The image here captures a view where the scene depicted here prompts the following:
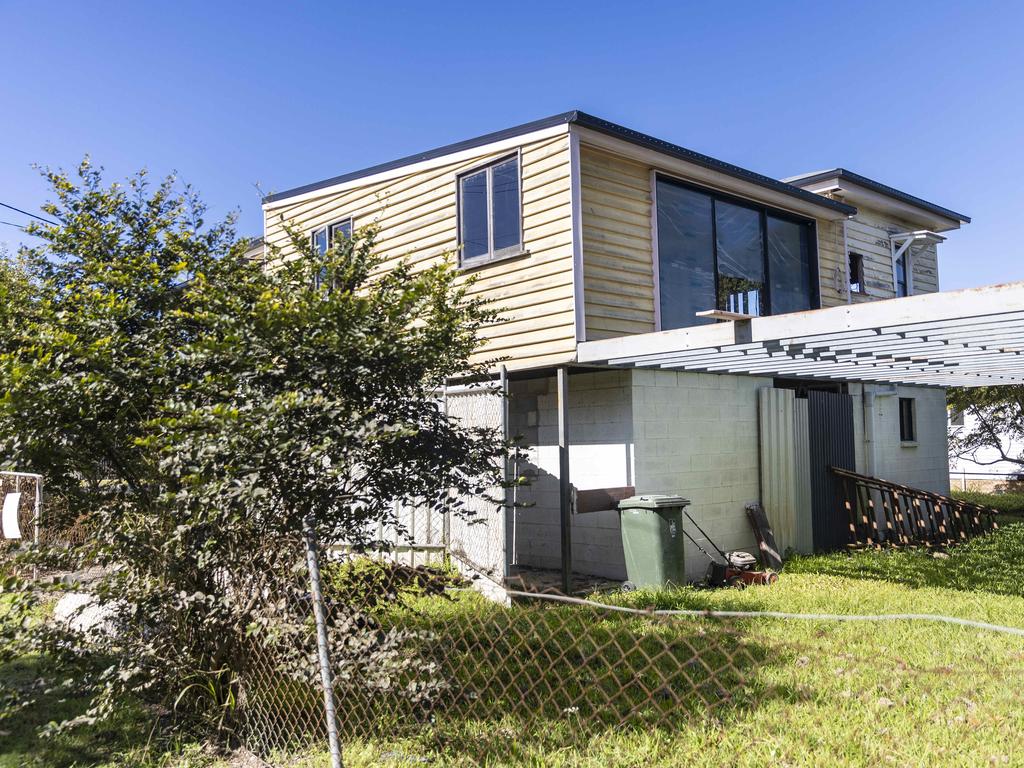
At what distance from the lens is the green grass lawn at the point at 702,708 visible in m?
3.68

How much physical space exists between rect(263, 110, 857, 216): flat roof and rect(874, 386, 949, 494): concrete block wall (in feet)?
11.5

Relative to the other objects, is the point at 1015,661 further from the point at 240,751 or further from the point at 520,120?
the point at 520,120

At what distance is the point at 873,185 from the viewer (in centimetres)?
1381

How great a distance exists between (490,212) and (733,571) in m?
5.30

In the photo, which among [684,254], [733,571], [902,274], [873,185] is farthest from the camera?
[902,274]

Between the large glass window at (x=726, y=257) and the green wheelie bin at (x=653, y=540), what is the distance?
261 centimetres

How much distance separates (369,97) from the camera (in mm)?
15812

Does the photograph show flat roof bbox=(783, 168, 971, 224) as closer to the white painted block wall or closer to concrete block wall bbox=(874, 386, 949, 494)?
concrete block wall bbox=(874, 386, 949, 494)

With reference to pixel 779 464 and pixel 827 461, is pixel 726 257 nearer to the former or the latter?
pixel 779 464

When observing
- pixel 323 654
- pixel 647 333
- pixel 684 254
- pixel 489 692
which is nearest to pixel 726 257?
pixel 684 254

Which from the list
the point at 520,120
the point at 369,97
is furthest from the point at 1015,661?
the point at 369,97

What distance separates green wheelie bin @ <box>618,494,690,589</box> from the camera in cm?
817

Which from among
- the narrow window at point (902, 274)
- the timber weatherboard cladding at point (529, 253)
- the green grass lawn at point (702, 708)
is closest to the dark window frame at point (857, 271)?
the narrow window at point (902, 274)

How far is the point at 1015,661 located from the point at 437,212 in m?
8.07
